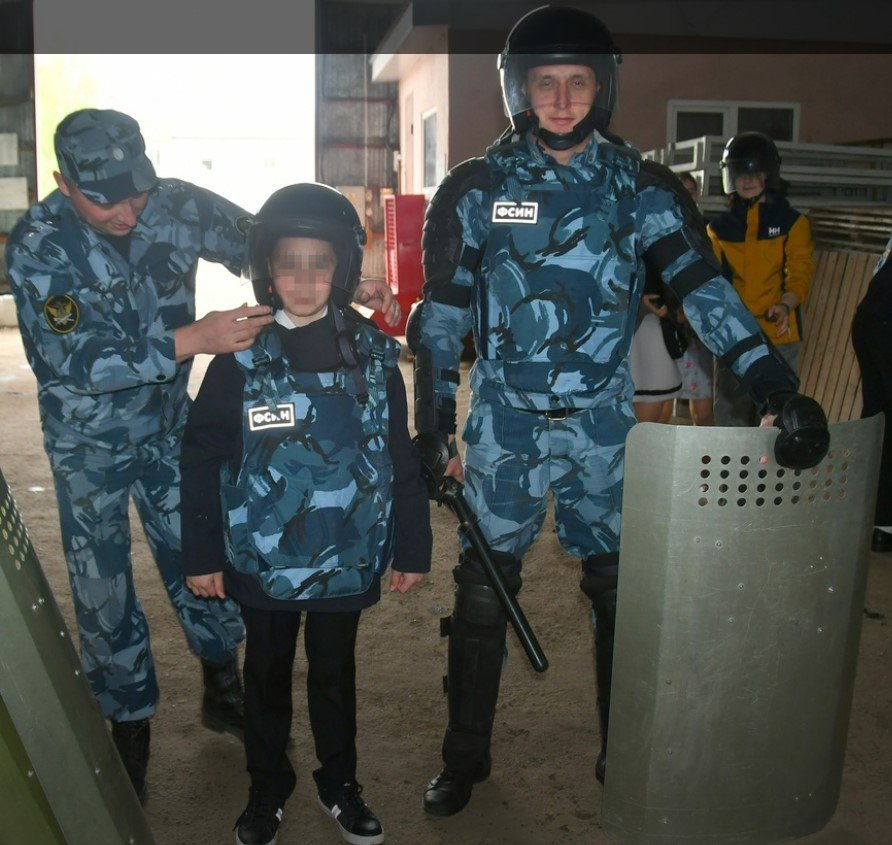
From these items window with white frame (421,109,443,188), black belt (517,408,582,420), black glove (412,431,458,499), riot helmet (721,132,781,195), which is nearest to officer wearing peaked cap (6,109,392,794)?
black glove (412,431,458,499)

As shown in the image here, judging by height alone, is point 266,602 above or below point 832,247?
below

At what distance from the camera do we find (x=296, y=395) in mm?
2164

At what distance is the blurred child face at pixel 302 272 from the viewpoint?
2184 millimetres

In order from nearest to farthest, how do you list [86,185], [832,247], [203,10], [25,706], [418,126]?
[25,706], [86,185], [832,247], [418,126], [203,10]

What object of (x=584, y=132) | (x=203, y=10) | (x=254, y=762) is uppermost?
(x=203, y=10)

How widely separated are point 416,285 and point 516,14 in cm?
302

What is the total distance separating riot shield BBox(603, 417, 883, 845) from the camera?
1.85 m

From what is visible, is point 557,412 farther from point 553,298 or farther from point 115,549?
point 115,549

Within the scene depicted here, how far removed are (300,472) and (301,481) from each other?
19 mm

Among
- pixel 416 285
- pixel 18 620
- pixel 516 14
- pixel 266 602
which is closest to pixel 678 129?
pixel 516 14

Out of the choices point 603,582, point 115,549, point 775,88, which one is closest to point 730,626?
point 603,582

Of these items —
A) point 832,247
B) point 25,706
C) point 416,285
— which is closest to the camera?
point 25,706

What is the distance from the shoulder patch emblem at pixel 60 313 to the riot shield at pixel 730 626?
1318 millimetres

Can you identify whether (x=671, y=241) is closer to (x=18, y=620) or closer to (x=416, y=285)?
(x=18, y=620)
